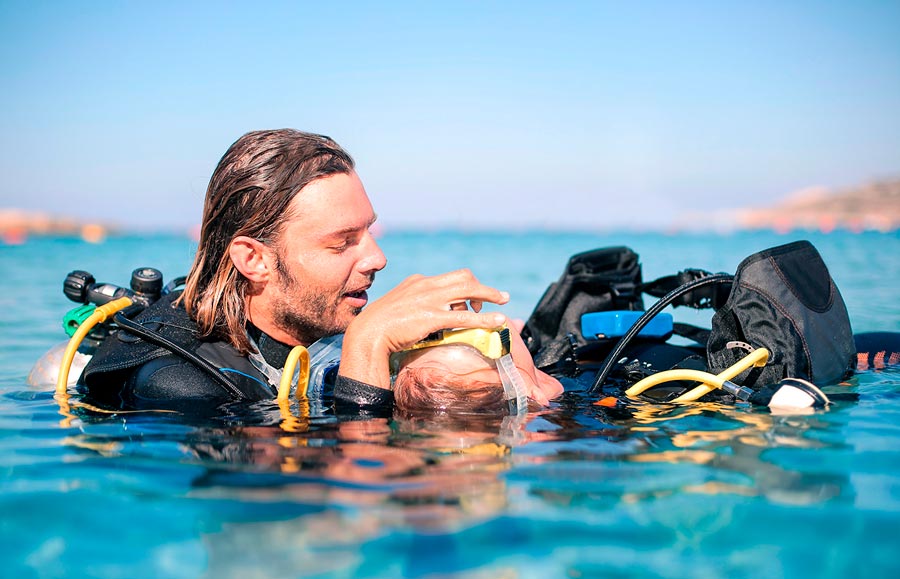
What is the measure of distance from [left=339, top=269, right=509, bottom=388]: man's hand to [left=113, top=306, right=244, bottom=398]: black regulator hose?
1.70ft

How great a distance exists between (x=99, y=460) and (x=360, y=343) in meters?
1.10

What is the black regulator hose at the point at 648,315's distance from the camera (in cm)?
363

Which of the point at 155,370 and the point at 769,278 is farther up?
the point at 769,278

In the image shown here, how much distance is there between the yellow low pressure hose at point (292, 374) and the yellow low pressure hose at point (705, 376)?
147 centimetres

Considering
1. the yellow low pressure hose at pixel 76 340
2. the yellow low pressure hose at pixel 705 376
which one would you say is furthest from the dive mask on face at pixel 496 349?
the yellow low pressure hose at pixel 76 340

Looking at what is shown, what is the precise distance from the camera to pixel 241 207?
3889 mm

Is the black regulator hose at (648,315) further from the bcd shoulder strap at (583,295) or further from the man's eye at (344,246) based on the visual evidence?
the man's eye at (344,246)

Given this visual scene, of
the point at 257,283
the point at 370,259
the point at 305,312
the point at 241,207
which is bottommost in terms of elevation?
the point at 305,312

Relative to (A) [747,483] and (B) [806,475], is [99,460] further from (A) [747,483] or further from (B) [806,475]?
(B) [806,475]

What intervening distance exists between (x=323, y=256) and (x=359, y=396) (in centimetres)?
76

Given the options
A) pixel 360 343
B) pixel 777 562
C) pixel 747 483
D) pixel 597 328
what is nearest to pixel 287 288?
pixel 360 343

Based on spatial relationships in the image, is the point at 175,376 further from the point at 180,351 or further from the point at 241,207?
the point at 241,207

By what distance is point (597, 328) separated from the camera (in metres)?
4.46

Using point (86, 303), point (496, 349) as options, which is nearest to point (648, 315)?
point (496, 349)
